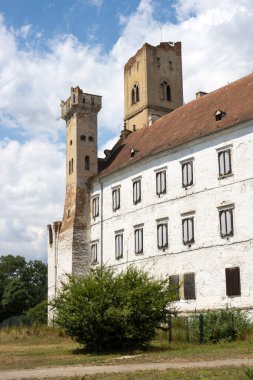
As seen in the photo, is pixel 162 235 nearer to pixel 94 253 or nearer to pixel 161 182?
pixel 161 182

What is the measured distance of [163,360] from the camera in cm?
1856

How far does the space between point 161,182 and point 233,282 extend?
8493 millimetres

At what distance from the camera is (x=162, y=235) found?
35406mm

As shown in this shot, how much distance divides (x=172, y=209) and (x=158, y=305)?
12.2m

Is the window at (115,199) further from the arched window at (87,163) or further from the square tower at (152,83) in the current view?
the square tower at (152,83)

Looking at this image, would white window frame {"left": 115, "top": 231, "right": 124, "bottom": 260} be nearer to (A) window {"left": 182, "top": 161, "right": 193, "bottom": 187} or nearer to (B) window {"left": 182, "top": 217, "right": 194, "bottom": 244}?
(B) window {"left": 182, "top": 217, "right": 194, "bottom": 244}

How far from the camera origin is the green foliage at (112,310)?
22328 millimetres

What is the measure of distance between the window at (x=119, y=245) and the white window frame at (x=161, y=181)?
479 cm

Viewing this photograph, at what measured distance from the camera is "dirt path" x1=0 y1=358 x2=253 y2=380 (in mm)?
15719

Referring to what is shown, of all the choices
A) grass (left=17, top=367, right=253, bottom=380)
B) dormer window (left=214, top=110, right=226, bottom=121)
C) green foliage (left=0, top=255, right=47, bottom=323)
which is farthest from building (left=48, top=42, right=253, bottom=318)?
green foliage (left=0, top=255, right=47, bottom=323)

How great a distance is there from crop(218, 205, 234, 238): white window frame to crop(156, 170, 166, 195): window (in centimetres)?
520

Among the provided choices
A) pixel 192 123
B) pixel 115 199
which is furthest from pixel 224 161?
pixel 115 199

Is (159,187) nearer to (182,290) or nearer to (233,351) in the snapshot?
(182,290)

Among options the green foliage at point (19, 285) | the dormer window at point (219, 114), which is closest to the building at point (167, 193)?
the dormer window at point (219, 114)
